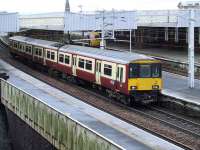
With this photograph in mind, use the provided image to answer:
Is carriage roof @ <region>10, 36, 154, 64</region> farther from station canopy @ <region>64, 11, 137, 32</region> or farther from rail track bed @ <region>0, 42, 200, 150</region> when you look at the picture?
station canopy @ <region>64, 11, 137, 32</region>

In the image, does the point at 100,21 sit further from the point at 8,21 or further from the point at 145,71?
the point at 145,71

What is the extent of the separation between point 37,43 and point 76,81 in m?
11.7

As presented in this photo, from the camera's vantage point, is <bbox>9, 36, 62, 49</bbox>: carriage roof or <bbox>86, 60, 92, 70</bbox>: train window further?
<bbox>9, 36, 62, 49</bbox>: carriage roof

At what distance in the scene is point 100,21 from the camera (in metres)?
47.0

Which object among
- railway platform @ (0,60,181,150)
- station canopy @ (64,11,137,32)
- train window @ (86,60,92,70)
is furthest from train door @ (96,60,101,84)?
station canopy @ (64,11,137,32)

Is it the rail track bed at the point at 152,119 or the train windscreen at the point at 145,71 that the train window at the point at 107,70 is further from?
the train windscreen at the point at 145,71

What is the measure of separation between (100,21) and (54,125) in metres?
26.7

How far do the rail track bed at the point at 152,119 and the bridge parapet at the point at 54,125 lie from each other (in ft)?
13.7

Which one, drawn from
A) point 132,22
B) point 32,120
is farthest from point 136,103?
point 132,22

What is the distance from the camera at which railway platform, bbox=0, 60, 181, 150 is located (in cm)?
1868

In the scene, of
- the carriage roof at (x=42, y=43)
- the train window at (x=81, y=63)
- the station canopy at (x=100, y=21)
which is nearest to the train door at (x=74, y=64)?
the train window at (x=81, y=63)

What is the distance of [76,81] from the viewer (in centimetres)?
3688

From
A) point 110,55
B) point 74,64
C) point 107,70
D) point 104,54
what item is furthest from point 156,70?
point 74,64

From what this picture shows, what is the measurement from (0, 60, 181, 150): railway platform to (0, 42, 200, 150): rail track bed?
1284 mm
